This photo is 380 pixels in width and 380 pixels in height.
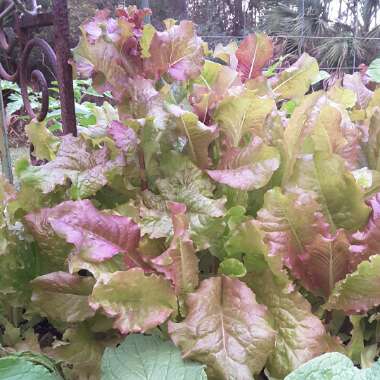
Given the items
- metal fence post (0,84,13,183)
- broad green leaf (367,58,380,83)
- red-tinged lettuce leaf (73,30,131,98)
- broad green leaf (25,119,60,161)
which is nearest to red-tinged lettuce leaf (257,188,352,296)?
red-tinged lettuce leaf (73,30,131,98)

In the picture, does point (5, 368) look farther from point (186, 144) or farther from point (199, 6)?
point (199, 6)

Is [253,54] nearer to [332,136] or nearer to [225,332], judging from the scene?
[332,136]

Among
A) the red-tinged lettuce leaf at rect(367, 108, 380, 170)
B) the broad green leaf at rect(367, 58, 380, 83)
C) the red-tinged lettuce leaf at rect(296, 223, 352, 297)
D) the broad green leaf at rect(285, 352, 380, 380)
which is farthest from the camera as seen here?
the broad green leaf at rect(367, 58, 380, 83)

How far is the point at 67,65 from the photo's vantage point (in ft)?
2.24

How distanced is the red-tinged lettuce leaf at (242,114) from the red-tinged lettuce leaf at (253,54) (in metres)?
0.20

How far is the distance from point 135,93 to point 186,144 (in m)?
0.08

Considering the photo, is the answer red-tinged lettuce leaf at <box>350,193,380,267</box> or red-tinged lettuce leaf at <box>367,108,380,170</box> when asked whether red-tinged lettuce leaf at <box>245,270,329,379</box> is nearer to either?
red-tinged lettuce leaf at <box>350,193,380,267</box>

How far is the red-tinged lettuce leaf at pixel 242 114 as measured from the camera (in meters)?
0.56

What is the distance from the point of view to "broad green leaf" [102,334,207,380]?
1.50ft

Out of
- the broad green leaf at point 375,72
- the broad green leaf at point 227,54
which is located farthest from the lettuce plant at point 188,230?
the broad green leaf at point 375,72

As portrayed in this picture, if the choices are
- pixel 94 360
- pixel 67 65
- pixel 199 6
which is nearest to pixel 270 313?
pixel 94 360

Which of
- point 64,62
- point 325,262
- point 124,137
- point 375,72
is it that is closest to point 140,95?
point 124,137

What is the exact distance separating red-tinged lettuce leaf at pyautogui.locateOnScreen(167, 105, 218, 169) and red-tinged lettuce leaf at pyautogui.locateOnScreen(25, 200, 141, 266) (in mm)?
112

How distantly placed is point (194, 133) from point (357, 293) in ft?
0.76
